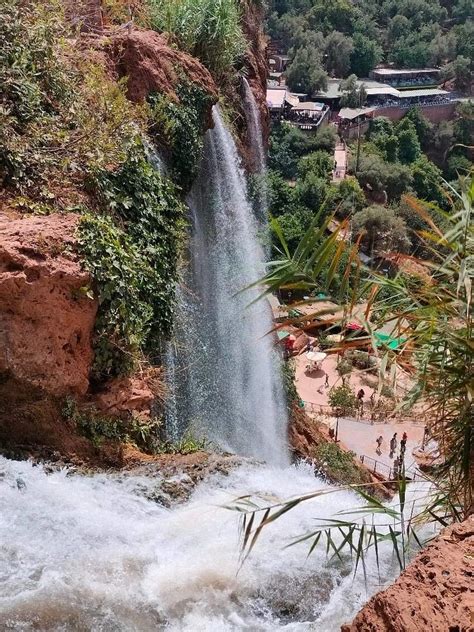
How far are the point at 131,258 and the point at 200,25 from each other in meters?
5.48

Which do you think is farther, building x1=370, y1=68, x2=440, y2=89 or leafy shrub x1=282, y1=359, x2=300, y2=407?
building x1=370, y1=68, x2=440, y2=89

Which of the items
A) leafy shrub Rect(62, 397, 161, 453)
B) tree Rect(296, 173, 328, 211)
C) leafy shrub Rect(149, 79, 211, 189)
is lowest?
leafy shrub Rect(62, 397, 161, 453)

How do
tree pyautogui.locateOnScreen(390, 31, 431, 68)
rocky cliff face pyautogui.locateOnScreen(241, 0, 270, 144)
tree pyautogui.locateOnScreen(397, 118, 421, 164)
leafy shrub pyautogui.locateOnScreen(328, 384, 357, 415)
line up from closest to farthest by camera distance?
rocky cliff face pyautogui.locateOnScreen(241, 0, 270, 144)
leafy shrub pyautogui.locateOnScreen(328, 384, 357, 415)
tree pyautogui.locateOnScreen(397, 118, 421, 164)
tree pyautogui.locateOnScreen(390, 31, 431, 68)

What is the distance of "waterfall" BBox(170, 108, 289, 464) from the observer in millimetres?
7996

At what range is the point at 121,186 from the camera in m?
5.84

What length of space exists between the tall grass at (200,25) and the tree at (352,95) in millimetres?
35969

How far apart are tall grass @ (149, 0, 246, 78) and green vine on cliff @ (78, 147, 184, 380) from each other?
3.43 metres

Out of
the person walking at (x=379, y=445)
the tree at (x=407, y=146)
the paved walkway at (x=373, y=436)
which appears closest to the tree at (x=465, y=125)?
the tree at (x=407, y=146)

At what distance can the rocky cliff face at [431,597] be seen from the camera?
7.02 ft

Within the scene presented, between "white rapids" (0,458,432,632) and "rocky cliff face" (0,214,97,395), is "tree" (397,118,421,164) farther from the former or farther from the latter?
"white rapids" (0,458,432,632)

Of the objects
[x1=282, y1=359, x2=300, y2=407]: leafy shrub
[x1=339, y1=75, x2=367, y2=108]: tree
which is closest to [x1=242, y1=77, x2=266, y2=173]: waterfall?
[x1=282, y1=359, x2=300, y2=407]: leafy shrub

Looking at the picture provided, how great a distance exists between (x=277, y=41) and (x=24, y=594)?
54421 millimetres

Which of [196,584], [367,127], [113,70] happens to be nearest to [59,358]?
[196,584]

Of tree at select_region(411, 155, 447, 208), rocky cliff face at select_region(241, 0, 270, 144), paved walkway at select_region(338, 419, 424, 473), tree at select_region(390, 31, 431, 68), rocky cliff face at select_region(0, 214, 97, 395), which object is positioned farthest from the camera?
tree at select_region(390, 31, 431, 68)
